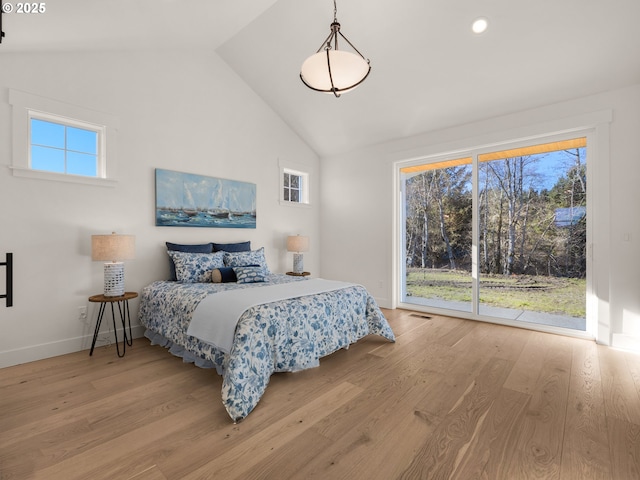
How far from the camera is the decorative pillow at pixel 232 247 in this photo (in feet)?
13.8

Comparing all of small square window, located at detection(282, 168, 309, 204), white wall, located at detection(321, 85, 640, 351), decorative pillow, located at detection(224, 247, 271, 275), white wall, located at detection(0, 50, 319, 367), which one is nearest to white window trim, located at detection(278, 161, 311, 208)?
small square window, located at detection(282, 168, 309, 204)

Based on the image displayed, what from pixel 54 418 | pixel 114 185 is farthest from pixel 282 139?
pixel 54 418

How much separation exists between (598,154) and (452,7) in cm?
215

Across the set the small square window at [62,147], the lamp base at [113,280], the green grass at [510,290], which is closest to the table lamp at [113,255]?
the lamp base at [113,280]

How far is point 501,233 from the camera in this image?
4129 mm

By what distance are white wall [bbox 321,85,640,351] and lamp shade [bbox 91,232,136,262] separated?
3374mm

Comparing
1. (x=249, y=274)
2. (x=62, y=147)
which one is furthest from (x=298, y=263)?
(x=62, y=147)

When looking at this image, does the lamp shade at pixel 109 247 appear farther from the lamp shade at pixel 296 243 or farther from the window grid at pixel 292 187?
the window grid at pixel 292 187

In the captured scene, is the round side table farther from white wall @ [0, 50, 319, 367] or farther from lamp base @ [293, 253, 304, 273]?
lamp base @ [293, 253, 304, 273]

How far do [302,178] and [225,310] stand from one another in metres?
3.66

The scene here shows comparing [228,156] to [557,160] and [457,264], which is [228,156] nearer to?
[457,264]

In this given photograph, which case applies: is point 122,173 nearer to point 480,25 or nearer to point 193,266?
point 193,266

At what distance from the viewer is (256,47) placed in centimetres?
410

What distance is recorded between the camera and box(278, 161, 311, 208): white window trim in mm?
5207
